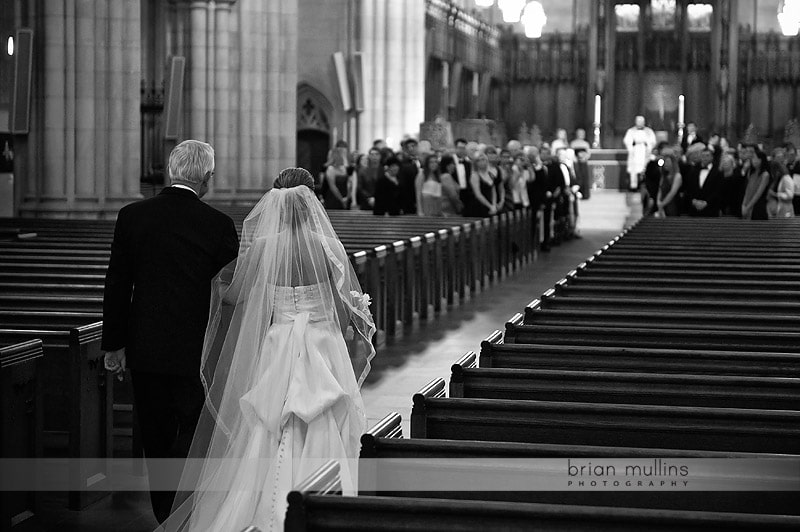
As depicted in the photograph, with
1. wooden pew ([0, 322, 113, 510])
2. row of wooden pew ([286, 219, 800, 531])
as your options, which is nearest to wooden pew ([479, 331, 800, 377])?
row of wooden pew ([286, 219, 800, 531])

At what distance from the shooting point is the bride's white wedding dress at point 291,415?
192 inches

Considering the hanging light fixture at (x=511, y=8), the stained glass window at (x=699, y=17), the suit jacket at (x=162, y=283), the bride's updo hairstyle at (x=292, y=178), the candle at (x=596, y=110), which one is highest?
the stained glass window at (x=699, y=17)

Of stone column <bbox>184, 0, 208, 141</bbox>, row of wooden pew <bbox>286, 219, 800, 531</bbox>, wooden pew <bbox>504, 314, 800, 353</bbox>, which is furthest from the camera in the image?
stone column <bbox>184, 0, 208, 141</bbox>

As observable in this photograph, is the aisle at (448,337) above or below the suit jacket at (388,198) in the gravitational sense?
below

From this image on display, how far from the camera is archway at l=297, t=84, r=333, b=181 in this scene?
2594cm

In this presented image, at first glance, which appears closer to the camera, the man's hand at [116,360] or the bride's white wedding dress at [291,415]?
the bride's white wedding dress at [291,415]

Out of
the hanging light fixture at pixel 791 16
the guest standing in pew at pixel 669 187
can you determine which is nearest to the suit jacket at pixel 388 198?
the guest standing in pew at pixel 669 187

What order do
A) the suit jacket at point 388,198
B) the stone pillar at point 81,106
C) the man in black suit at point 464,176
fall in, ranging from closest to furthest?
1. the stone pillar at point 81,106
2. the suit jacket at point 388,198
3. the man in black suit at point 464,176

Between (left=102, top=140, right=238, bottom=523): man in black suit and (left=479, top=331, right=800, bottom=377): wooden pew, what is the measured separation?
1329 millimetres

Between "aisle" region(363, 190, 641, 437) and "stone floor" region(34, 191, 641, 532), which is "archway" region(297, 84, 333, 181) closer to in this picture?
"stone floor" region(34, 191, 641, 532)

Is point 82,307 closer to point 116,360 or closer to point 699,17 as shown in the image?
point 116,360

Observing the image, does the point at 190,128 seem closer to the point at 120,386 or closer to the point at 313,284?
the point at 120,386

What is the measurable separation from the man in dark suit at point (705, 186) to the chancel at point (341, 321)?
0.16 ft

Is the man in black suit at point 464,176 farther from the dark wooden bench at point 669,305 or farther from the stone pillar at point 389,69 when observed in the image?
the dark wooden bench at point 669,305
